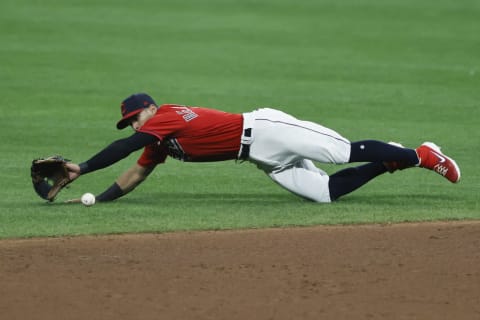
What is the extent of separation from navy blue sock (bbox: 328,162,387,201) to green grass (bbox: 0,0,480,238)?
0.44 ft

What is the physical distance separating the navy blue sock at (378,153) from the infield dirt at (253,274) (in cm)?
61

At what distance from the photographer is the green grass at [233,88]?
845 cm

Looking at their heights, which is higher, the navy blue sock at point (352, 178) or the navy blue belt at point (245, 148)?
the navy blue belt at point (245, 148)

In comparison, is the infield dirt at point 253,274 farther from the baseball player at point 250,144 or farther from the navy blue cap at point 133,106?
the navy blue cap at point 133,106

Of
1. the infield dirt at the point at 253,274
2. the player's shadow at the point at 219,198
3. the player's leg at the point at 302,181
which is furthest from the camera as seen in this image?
the player's shadow at the point at 219,198

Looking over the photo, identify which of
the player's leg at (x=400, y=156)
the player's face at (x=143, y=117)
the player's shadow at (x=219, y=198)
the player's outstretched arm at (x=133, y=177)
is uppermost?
the player's face at (x=143, y=117)

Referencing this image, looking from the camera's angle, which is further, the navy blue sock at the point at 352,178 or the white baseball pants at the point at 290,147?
the navy blue sock at the point at 352,178

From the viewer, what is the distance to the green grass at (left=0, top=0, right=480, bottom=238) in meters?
8.45

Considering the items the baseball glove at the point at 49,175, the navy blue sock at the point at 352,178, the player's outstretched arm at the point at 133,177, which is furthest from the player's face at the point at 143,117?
the navy blue sock at the point at 352,178

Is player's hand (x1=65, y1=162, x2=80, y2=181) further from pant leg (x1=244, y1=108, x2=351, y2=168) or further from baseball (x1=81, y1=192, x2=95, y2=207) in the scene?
pant leg (x1=244, y1=108, x2=351, y2=168)

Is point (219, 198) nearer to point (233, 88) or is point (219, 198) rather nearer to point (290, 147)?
point (290, 147)

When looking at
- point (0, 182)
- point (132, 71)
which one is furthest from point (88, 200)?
point (132, 71)

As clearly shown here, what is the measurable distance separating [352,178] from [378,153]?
0.43 meters

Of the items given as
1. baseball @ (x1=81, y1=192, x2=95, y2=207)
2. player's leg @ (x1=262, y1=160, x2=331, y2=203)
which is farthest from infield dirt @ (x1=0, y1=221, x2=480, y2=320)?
baseball @ (x1=81, y1=192, x2=95, y2=207)
